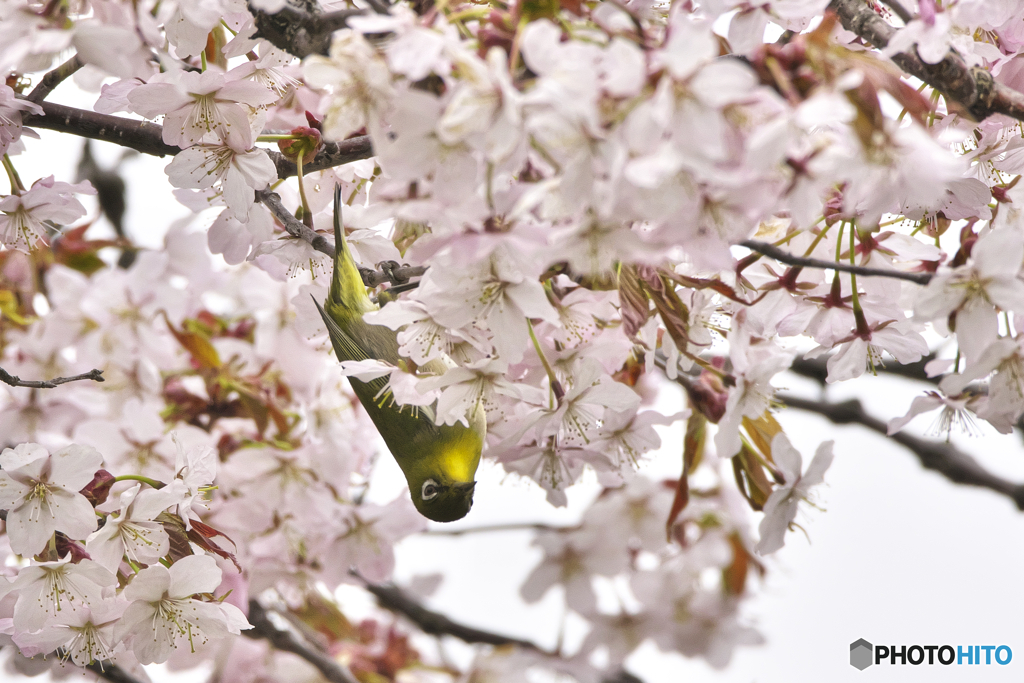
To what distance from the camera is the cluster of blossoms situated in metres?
0.70

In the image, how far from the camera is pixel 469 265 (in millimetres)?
946

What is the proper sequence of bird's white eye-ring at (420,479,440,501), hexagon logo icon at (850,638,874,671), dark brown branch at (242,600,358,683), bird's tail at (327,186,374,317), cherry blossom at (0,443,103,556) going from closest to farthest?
cherry blossom at (0,443,103,556)
bird's tail at (327,186,374,317)
bird's white eye-ring at (420,479,440,501)
dark brown branch at (242,600,358,683)
hexagon logo icon at (850,638,874,671)

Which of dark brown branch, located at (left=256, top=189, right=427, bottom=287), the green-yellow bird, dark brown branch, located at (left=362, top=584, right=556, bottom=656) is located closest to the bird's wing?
the green-yellow bird

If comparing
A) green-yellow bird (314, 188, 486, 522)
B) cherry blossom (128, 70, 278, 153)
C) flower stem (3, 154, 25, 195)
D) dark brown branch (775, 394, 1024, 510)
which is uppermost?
cherry blossom (128, 70, 278, 153)

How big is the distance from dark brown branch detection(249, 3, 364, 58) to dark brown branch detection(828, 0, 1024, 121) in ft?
2.05

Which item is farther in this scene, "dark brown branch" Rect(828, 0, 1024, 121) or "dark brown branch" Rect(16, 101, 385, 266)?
"dark brown branch" Rect(16, 101, 385, 266)

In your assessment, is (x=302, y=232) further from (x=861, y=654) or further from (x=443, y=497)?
(x=861, y=654)

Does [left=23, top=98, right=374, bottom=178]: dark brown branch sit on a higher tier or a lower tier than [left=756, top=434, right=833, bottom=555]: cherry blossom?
higher

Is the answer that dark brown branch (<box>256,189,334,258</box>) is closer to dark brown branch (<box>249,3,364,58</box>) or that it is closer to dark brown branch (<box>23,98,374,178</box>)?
dark brown branch (<box>23,98,374,178</box>)

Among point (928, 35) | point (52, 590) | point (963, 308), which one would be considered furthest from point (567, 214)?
point (52, 590)

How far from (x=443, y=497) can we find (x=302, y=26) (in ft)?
2.68

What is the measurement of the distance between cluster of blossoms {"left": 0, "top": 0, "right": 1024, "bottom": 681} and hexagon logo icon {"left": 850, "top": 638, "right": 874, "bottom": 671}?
1.78ft

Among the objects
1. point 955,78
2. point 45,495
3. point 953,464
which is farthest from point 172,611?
point 953,464

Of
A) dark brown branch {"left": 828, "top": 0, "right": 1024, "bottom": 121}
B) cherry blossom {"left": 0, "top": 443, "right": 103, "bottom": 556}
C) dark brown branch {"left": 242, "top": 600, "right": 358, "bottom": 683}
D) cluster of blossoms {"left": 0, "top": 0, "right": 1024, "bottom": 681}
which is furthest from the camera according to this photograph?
dark brown branch {"left": 242, "top": 600, "right": 358, "bottom": 683}
